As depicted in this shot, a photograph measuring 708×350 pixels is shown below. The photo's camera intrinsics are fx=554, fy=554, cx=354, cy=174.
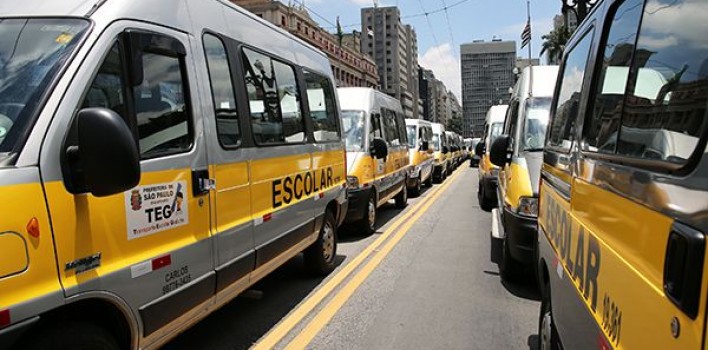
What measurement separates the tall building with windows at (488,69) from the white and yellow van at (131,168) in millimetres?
41751

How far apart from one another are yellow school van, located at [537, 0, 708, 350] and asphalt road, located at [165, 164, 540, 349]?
6.35ft

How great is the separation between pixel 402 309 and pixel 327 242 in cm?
170

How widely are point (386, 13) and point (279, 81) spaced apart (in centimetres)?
8890

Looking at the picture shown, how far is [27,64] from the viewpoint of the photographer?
2.66 m

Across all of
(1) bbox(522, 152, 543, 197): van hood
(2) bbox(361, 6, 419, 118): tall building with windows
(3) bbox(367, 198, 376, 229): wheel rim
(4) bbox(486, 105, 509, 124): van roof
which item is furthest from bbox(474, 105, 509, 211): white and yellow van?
(2) bbox(361, 6, 419, 118): tall building with windows

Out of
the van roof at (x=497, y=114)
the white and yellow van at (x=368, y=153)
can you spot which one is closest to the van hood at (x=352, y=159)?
the white and yellow van at (x=368, y=153)

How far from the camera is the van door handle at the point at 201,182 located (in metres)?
3.68

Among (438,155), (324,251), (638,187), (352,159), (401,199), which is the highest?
(638,187)

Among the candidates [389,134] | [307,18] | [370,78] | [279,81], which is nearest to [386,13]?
[307,18]

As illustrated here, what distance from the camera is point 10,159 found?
7.72 feet

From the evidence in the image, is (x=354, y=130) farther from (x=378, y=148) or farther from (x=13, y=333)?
(x=13, y=333)

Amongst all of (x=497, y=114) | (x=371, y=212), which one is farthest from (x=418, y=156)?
(x=371, y=212)

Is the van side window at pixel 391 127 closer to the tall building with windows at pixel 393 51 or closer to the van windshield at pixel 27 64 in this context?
the van windshield at pixel 27 64

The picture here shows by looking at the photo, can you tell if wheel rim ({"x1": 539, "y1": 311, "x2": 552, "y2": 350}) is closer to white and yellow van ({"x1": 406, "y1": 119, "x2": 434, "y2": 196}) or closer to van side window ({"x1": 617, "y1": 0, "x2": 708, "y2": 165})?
van side window ({"x1": 617, "y1": 0, "x2": 708, "y2": 165})
